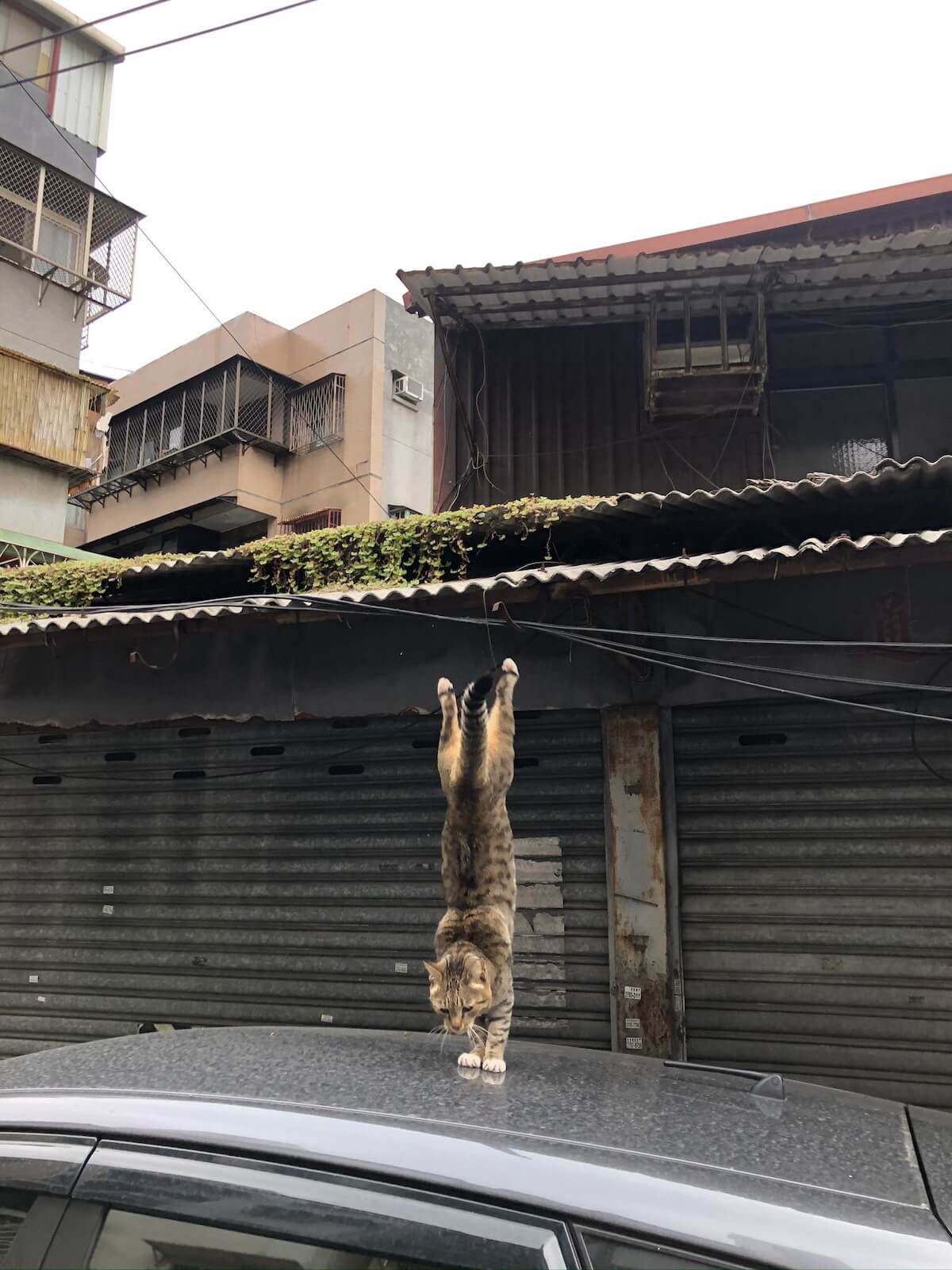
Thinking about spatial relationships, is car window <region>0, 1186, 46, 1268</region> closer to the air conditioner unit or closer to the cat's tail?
the cat's tail

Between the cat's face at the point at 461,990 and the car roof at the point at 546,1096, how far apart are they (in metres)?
0.47

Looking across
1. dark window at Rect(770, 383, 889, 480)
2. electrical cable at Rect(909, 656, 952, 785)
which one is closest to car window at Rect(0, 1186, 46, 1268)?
electrical cable at Rect(909, 656, 952, 785)

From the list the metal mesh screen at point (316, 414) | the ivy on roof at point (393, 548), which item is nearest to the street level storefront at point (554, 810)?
the ivy on roof at point (393, 548)

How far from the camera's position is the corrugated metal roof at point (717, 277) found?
6551 millimetres

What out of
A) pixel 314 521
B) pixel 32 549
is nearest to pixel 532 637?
pixel 32 549

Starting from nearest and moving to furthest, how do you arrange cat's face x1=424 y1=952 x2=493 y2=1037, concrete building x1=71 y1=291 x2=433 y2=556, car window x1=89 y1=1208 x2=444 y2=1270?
car window x1=89 y1=1208 x2=444 y2=1270
cat's face x1=424 y1=952 x2=493 y2=1037
concrete building x1=71 y1=291 x2=433 y2=556

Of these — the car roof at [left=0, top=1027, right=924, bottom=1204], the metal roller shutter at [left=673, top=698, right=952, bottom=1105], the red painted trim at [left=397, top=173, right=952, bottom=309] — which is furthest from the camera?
the red painted trim at [left=397, top=173, right=952, bottom=309]

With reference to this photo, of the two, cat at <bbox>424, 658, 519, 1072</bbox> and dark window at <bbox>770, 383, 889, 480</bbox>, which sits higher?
dark window at <bbox>770, 383, 889, 480</bbox>

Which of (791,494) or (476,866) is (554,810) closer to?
(476,866)

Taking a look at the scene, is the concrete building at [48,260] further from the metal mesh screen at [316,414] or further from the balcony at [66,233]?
the metal mesh screen at [316,414]

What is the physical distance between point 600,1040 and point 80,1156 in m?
4.02

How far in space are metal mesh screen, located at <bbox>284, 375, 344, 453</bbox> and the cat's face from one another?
1709 centimetres

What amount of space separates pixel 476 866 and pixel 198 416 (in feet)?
61.6

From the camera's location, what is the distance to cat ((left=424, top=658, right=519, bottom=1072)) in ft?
9.62
